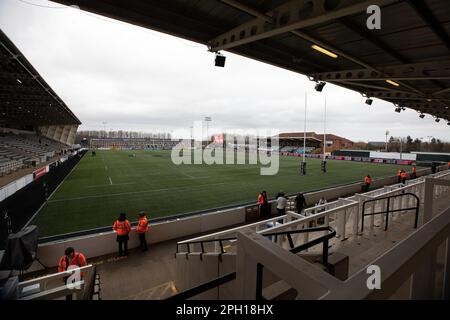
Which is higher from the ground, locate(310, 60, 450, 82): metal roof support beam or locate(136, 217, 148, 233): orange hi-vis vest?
locate(310, 60, 450, 82): metal roof support beam

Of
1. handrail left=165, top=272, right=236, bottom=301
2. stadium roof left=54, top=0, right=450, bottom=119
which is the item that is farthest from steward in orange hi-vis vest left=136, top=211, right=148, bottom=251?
handrail left=165, top=272, right=236, bottom=301

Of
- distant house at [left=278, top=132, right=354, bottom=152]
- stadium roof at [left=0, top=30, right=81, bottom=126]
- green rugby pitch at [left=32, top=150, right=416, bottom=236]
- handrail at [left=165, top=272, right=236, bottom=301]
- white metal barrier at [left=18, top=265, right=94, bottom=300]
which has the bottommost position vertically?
green rugby pitch at [left=32, top=150, right=416, bottom=236]

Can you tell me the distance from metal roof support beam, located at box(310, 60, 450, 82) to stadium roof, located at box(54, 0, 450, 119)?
31mm

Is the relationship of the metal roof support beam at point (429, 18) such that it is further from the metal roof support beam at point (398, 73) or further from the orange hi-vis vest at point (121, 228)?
the orange hi-vis vest at point (121, 228)

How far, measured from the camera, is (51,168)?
27.7m

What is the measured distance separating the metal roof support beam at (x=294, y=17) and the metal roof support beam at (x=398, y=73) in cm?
449

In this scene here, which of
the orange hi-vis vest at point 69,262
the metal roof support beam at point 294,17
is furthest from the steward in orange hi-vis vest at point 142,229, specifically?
the metal roof support beam at point 294,17

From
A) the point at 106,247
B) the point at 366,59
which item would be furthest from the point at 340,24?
the point at 106,247

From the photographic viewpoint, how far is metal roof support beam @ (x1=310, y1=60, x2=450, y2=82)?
7.61 meters

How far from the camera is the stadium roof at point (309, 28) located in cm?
480

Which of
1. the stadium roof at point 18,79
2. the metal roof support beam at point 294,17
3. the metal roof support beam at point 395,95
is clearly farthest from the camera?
the stadium roof at point 18,79

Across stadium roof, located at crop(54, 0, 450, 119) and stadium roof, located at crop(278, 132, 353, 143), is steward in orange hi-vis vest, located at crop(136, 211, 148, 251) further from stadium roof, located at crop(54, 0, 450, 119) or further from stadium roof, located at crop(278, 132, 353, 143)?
stadium roof, located at crop(278, 132, 353, 143)
